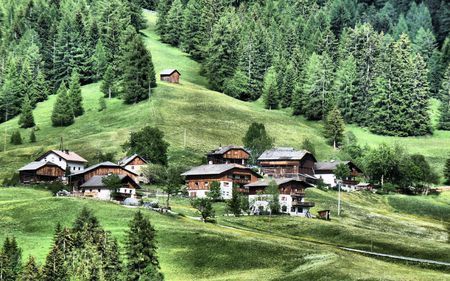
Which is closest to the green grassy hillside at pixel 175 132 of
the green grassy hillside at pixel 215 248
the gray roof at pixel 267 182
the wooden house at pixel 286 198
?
the gray roof at pixel 267 182

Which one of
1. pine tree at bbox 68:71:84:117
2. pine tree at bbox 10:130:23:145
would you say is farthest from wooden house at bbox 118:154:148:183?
pine tree at bbox 68:71:84:117

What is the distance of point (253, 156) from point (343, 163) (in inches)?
823

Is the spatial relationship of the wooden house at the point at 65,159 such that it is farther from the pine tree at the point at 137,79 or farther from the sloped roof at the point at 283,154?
the pine tree at the point at 137,79

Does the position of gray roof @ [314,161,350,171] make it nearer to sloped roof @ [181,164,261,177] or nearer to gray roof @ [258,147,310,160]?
gray roof @ [258,147,310,160]

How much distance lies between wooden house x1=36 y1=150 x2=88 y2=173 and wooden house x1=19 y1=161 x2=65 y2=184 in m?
2.19

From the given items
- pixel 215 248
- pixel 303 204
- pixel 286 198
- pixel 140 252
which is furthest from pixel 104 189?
pixel 140 252

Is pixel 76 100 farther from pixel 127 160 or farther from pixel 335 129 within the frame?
pixel 335 129

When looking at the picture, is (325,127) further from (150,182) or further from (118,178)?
(118,178)

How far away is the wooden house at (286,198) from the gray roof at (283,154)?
68.4 ft

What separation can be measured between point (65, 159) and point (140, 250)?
73954 millimetres

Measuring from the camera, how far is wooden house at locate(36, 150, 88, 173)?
15200cm

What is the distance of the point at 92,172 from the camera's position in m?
144

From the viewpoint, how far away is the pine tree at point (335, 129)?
7407 inches

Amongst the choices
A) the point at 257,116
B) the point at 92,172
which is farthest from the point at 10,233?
the point at 257,116
